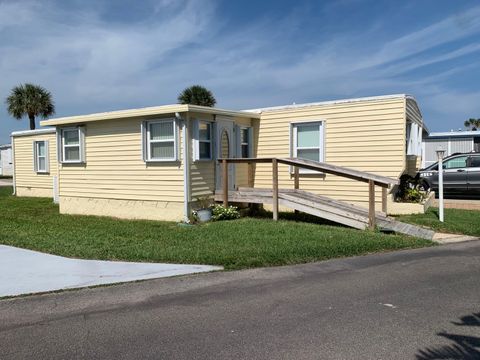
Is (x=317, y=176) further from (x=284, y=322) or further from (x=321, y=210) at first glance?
(x=284, y=322)

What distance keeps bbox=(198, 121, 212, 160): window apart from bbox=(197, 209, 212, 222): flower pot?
1.36m

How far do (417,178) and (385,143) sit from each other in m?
1.95

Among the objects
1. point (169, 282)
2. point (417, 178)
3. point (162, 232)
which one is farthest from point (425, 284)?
point (417, 178)

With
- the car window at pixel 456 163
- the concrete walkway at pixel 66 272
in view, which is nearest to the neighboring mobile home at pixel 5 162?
the car window at pixel 456 163

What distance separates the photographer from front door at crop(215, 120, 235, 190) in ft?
38.9

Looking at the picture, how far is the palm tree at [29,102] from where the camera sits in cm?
3678

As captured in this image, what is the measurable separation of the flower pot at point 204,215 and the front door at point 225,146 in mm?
1010

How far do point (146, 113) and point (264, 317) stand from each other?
304 inches

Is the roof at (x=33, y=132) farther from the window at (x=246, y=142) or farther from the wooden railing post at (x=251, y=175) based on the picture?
the wooden railing post at (x=251, y=175)

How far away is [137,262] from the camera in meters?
7.06

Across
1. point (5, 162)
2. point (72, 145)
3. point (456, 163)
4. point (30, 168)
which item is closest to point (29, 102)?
point (5, 162)

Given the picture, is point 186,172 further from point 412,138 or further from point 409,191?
point 412,138

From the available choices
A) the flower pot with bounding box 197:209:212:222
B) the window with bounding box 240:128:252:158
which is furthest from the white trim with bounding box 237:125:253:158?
the flower pot with bounding box 197:209:212:222

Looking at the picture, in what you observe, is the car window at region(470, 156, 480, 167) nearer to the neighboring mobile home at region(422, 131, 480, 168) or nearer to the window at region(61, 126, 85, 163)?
the neighboring mobile home at region(422, 131, 480, 168)
